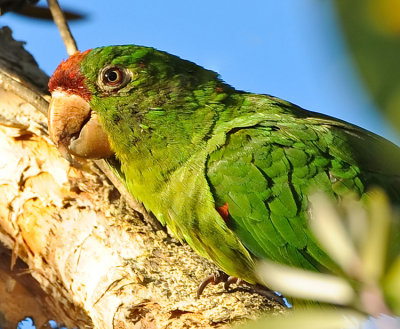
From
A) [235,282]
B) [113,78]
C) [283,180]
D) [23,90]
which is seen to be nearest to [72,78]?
[113,78]

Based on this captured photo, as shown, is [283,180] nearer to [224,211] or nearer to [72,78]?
[224,211]

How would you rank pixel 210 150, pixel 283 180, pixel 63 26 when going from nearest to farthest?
pixel 283 180, pixel 210 150, pixel 63 26

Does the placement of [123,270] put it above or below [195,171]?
below

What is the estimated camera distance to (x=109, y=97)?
2844 mm

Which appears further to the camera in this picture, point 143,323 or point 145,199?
point 145,199

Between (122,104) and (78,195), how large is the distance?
54 cm

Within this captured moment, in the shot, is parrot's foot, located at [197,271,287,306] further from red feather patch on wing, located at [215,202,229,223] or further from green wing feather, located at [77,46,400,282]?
red feather patch on wing, located at [215,202,229,223]

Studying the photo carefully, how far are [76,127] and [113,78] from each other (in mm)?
298

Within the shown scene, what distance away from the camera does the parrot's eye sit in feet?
9.27

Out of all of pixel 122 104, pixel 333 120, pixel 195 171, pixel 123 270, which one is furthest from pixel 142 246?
pixel 333 120

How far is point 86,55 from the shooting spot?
2867 mm

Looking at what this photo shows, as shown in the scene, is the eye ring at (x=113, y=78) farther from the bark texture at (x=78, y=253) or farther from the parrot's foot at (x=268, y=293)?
the parrot's foot at (x=268, y=293)

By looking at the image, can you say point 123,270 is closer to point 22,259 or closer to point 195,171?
point 195,171

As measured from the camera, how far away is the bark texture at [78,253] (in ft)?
8.21
